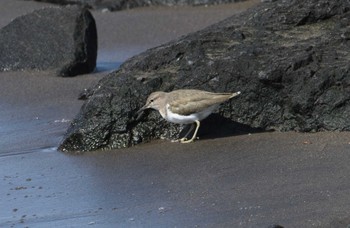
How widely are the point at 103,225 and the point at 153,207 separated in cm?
43

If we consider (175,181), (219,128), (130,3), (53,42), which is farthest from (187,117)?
(130,3)

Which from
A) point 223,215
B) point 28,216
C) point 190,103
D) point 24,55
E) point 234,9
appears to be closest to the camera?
point 223,215

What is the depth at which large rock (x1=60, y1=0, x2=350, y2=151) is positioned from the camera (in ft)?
27.1

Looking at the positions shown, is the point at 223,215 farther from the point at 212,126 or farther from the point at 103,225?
the point at 212,126

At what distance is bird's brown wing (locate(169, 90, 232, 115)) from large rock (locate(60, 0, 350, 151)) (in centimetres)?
26

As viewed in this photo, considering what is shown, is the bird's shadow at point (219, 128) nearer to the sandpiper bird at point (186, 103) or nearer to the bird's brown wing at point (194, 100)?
the sandpiper bird at point (186, 103)

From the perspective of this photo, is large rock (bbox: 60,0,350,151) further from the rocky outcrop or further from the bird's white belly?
the rocky outcrop

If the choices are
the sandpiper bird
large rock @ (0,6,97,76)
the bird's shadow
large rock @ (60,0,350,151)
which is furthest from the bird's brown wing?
large rock @ (0,6,97,76)

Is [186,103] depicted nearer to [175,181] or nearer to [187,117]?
[187,117]

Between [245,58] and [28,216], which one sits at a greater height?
[245,58]

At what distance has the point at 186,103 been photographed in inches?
324

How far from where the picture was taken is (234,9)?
1559 centimetres

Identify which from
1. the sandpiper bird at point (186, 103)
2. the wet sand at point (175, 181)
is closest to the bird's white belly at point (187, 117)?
the sandpiper bird at point (186, 103)

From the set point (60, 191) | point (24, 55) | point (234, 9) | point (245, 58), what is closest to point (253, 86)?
point (245, 58)
